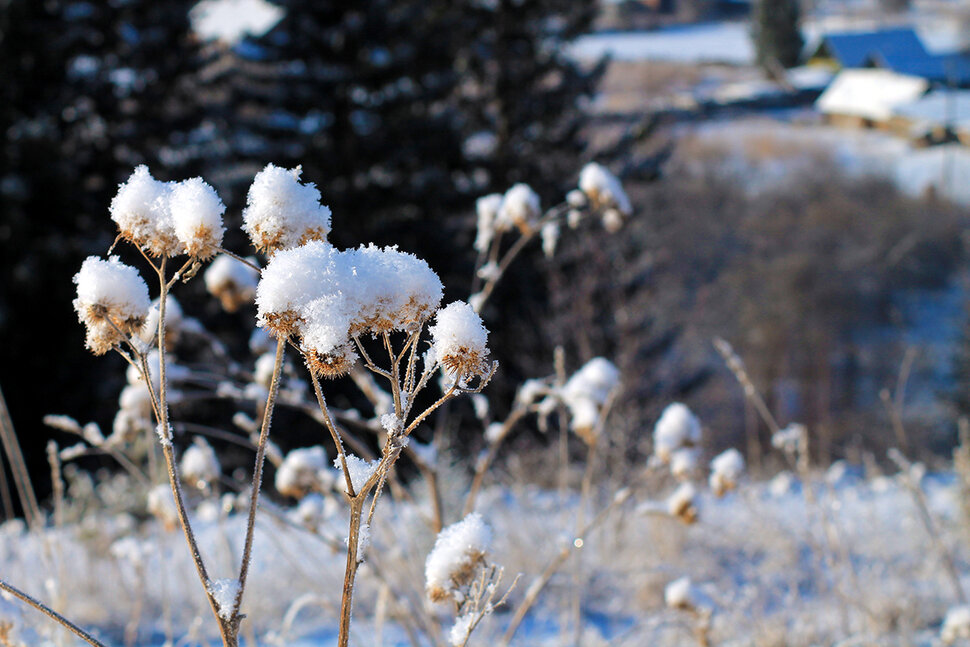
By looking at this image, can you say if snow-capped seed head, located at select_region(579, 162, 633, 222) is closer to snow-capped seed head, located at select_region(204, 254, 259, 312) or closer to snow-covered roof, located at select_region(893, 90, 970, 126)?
snow-capped seed head, located at select_region(204, 254, 259, 312)

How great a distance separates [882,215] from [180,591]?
2244 centimetres

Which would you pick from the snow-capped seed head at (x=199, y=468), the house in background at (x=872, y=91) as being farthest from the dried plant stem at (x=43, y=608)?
the house in background at (x=872, y=91)

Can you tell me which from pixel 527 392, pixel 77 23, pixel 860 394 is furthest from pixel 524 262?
pixel 860 394

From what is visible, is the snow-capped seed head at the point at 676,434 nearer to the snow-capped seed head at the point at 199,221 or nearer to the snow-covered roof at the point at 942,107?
the snow-capped seed head at the point at 199,221

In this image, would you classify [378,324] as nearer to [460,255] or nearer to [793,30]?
[460,255]

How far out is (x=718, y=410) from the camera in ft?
59.7

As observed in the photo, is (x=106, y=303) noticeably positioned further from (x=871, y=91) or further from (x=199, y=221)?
(x=871, y=91)

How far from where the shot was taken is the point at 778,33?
19.4m

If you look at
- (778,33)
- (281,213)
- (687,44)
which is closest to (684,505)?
(281,213)

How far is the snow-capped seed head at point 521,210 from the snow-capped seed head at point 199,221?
109 centimetres

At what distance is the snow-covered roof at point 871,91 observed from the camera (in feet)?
34.1

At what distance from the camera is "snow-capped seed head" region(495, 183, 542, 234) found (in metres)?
1.69

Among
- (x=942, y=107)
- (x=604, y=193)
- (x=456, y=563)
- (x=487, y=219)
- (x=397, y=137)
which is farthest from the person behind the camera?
(x=397, y=137)

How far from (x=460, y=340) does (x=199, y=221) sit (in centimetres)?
24
